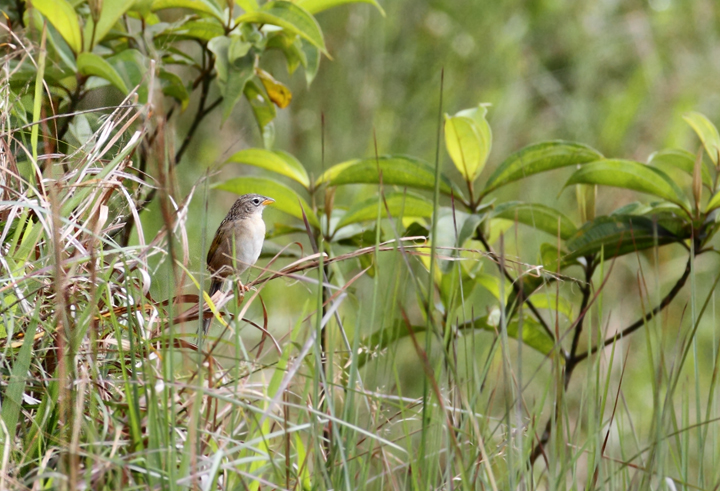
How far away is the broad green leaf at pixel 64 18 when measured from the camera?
189 cm

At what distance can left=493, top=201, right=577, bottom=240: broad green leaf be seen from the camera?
6.84ft

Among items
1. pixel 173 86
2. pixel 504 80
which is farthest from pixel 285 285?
pixel 504 80

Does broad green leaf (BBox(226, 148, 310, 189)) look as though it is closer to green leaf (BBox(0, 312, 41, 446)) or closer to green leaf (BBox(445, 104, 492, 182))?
green leaf (BBox(445, 104, 492, 182))

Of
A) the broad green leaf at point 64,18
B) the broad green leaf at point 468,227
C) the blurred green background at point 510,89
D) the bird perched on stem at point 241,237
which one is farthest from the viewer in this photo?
the blurred green background at point 510,89

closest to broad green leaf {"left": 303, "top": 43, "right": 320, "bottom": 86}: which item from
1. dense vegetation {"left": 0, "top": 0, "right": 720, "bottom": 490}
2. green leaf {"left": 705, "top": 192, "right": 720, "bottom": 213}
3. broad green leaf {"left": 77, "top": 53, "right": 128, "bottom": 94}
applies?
dense vegetation {"left": 0, "top": 0, "right": 720, "bottom": 490}

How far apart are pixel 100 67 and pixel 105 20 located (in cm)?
16

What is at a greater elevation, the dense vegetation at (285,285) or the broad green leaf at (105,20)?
the broad green leaf at (105,20)

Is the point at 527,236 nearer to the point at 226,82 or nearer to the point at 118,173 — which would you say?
the point at 226,82

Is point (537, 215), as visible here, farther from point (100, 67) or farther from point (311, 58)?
point (100, 67)

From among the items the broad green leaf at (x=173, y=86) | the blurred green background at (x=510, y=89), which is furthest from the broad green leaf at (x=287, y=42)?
the blurred green background at (x=510, y=89)

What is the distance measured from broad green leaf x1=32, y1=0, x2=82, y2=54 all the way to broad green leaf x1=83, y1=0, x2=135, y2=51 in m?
0.03

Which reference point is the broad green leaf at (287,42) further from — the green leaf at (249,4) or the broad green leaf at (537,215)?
the broad green leaf at (537,215)

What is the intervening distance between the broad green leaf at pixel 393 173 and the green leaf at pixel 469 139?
0.08 meters

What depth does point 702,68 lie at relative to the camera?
6.64m
